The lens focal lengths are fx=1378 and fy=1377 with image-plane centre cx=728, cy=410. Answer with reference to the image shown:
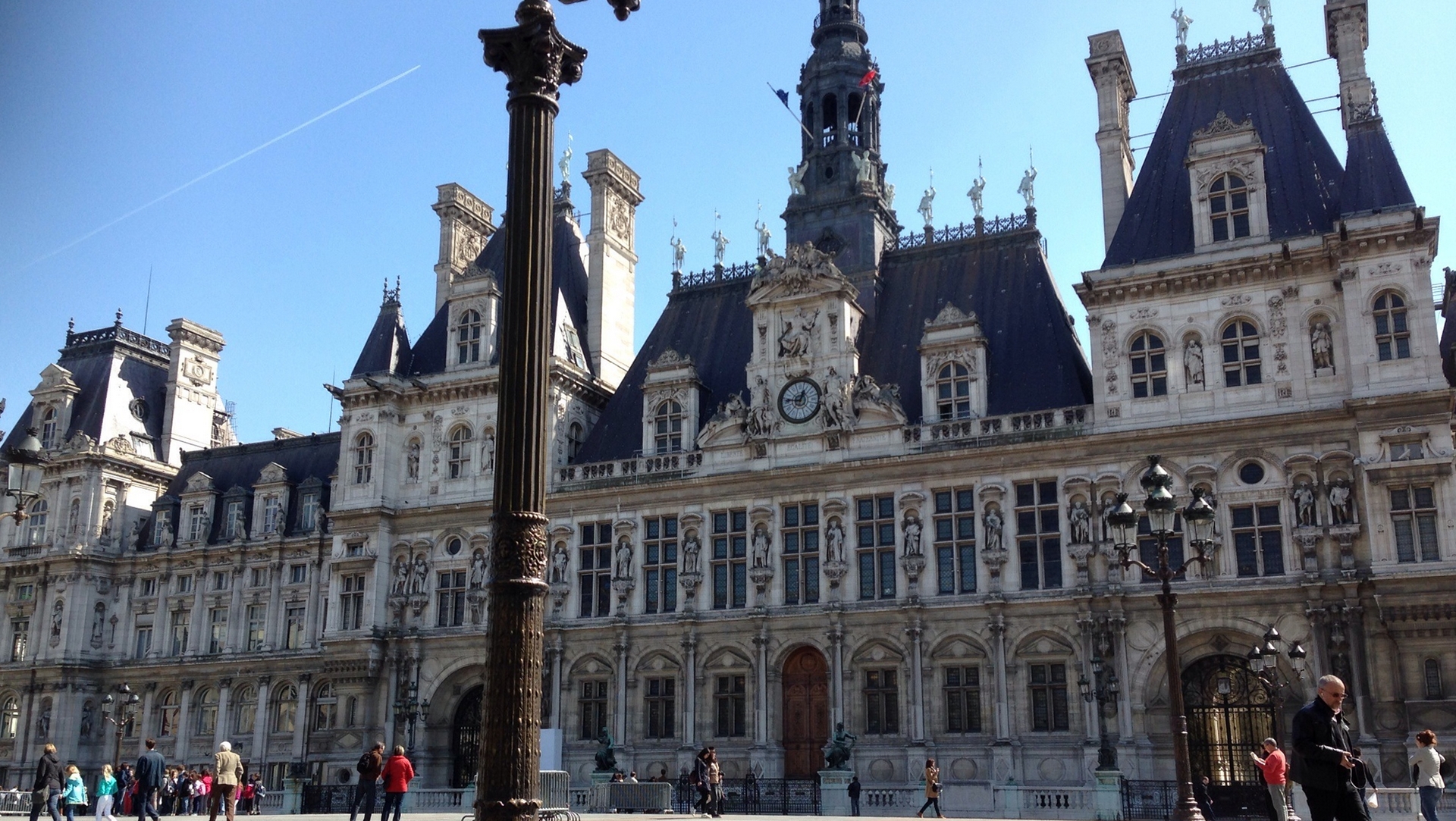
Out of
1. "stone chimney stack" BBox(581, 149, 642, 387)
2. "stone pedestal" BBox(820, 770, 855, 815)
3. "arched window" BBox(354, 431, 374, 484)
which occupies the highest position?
"stone chimney stack" BBox(581, 149, 642, 387)

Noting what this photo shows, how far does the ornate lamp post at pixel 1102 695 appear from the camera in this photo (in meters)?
35.5

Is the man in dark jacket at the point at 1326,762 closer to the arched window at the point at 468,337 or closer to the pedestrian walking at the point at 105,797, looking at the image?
the pedestrian walking at the point at 105,797

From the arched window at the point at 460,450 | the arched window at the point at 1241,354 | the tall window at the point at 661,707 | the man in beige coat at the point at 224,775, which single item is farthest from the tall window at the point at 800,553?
the man in beige coat at the point at 224,775

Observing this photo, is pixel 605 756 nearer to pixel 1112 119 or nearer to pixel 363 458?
pixel 363 458

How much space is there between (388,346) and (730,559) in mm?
16653

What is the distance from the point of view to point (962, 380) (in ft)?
138

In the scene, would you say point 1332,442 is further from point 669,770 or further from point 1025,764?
point 669,770

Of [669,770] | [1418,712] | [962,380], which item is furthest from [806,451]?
[1418,712]

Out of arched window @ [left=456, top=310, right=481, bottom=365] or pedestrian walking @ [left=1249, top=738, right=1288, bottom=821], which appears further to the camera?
arched window @ [left=456, top=310, right=481, bottom=365]

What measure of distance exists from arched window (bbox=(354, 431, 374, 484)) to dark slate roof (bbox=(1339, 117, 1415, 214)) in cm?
3298

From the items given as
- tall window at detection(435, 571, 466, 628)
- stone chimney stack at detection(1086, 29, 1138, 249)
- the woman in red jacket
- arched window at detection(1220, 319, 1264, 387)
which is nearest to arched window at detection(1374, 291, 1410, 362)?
arched window at detection(1220, 319, 1264, 387)

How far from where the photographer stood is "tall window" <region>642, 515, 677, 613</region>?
145 ft

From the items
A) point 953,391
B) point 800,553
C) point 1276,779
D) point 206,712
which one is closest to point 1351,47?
point 953,391

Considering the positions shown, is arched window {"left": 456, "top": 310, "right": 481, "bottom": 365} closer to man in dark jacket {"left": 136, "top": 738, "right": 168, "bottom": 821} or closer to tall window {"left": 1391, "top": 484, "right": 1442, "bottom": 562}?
man in dark jacket {"left": 136, "top": 738, "right": 168, "bottom": 821}
